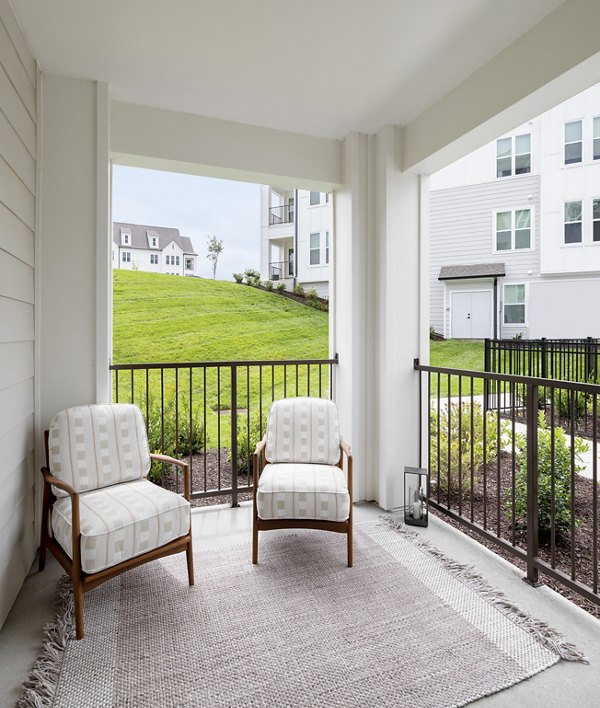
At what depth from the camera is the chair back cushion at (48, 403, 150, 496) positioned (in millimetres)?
2082

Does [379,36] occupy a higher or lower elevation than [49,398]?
higher

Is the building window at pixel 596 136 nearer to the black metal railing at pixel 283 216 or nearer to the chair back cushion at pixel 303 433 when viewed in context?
the black metal railing at pixel 283 216

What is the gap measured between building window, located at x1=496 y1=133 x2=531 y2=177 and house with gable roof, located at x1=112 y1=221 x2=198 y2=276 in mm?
7333

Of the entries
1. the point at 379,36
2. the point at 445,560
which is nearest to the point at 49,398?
the point at 445,560

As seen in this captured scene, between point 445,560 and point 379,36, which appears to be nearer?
point 379,36

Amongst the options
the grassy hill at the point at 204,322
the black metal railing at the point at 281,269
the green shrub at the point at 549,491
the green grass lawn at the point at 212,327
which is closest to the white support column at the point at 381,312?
the green shrub at the point at 549,491

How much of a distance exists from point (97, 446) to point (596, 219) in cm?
944

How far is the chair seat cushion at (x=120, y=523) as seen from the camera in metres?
1.70

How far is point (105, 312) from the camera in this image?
2512 millimetres

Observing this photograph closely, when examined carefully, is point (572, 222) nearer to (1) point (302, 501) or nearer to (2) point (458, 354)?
(2) point (458, 354)

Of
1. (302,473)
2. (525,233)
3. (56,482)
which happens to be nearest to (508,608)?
(302,473)

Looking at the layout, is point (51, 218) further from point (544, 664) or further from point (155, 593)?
point (544, 664)

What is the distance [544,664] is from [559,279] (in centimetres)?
856

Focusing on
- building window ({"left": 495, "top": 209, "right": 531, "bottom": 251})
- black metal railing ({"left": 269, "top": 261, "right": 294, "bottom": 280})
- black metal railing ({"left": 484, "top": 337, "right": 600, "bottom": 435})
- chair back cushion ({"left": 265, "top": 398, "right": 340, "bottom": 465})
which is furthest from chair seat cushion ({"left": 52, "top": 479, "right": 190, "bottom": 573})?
building window ({"left": 495, "top": 209, "right": 531, "bottom": 251})
